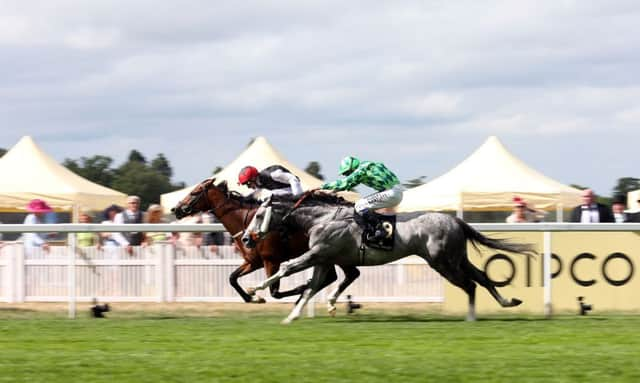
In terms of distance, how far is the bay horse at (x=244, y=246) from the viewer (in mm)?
13125

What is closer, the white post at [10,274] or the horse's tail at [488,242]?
the horse's tail at [488,242]

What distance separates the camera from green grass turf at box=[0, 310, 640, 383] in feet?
25.6

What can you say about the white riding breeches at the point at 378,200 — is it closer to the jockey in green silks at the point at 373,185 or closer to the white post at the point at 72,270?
the jockey in green silks at the point at 373,185

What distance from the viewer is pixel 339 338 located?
1007 cm

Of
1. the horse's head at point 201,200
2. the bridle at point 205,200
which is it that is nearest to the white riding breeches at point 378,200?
the bridle at point 205,200

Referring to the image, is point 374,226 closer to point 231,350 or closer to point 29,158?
point 231,350

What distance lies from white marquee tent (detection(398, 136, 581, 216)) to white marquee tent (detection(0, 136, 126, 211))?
23.4 ft

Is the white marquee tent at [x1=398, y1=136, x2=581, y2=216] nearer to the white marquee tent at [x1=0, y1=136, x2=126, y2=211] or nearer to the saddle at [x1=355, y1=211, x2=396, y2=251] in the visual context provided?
the white marquee tent at [x1=0, y1=136, x2=126, y2=211]

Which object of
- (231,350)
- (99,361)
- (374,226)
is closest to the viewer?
(99,361)

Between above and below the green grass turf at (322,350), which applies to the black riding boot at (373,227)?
above

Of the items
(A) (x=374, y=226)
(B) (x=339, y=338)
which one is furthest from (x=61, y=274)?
(B) (x=339, y=338)

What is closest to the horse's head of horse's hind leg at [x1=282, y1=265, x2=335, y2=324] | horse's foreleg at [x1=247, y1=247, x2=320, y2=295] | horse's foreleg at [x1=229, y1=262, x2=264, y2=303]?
horse's foreleg at [x1=229, y1=262, x2=264, y2=303]

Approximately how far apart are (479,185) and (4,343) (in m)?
18.2

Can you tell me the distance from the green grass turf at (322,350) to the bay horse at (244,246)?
0.74m
